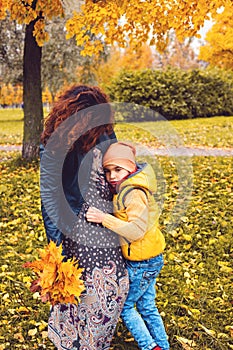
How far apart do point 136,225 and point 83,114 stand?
0.63 m

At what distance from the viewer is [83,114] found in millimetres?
2416

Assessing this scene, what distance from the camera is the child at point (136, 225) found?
2.44 m

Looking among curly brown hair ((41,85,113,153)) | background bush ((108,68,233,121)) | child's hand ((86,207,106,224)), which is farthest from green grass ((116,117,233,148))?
child's hand ((86,207,106,224))

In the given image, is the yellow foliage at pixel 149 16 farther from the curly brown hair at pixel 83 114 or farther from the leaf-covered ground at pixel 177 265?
the curly brown hair at pixel 83 114

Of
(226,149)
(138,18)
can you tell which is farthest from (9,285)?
(226,149)

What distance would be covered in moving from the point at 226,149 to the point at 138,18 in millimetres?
5413

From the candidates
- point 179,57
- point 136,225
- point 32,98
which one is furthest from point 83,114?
point 179,57

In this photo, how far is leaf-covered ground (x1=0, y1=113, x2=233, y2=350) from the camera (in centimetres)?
359

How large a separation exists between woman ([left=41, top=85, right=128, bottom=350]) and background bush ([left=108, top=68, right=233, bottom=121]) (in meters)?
16.6

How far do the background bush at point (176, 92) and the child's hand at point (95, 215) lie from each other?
54.8 ft

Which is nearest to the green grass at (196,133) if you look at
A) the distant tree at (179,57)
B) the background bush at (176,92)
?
the background bush at (176,92)

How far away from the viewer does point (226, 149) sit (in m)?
11.1

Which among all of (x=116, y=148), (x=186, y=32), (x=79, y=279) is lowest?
(x=79, y=279)

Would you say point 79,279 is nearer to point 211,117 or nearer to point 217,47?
point 211,117
